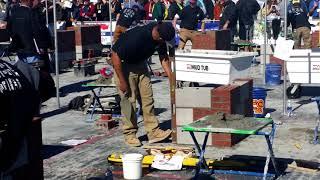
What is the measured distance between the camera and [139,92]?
970 cm

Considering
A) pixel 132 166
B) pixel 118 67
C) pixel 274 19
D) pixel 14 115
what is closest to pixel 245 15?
pixel 274 19

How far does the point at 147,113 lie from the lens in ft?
32.0

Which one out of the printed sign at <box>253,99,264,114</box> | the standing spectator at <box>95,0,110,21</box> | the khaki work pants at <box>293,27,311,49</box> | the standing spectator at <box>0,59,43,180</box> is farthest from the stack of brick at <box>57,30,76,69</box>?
the standing spectator at <box>0,59,43,180</box>

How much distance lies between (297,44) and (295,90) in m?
4.67

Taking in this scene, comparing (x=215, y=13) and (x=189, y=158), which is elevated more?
(x=215, y=13)

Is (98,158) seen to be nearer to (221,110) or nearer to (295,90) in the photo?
(221,110)

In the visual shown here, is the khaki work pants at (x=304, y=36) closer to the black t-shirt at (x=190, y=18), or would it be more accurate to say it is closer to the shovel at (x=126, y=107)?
the black t-shirt at (x=190, y=18)

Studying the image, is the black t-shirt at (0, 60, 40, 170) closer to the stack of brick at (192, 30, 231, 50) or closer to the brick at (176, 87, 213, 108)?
the brick at (176, 87, 213, 108)

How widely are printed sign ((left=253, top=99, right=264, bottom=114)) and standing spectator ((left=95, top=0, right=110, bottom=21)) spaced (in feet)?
58.8

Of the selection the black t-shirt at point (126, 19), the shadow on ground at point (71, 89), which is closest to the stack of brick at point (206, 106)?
the black t-shirt at point (126, 19)

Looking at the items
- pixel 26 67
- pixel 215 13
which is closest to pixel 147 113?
pixel 26 67

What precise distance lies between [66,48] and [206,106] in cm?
1129

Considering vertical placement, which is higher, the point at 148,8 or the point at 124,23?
the point at 148,8

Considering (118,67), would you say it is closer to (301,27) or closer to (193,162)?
(193,162)
